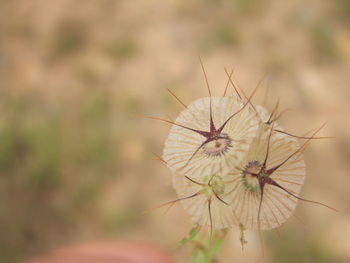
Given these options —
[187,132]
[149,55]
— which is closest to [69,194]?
[149,55]

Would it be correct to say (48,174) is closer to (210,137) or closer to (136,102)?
(136,102)

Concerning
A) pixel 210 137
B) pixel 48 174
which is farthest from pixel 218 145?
pixel 48 174

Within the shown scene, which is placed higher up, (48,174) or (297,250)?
(48,174)

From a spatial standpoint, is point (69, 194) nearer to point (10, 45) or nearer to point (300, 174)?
point (10, 45)

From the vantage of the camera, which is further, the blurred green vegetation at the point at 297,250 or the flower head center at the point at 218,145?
the blurred green vegetation at the point at 297,250

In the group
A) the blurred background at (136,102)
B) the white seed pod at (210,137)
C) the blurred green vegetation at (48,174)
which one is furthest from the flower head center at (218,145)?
the blurred green vegetation at (48,174)

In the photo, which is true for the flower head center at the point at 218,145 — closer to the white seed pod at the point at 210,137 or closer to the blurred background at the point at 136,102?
the white seed pod at the point at 210,137
